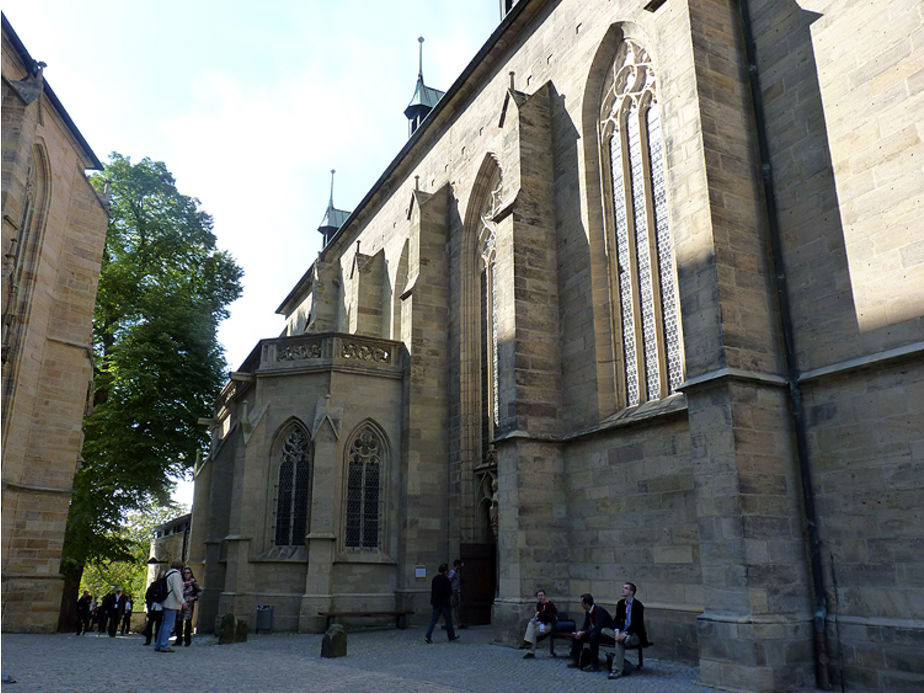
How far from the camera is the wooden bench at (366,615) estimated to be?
1555cm

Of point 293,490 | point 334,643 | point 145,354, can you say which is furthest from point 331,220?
point 334,643

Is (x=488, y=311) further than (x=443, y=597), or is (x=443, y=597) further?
(x=488, y=311)

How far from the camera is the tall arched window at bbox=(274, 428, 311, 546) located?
55.6 ft

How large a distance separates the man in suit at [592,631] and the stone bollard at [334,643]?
11.9 ft

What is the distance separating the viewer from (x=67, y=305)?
64.2ft

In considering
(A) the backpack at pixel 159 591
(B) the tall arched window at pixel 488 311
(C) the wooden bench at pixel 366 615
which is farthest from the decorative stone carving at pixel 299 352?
(A) the backpack at pixel 159 591

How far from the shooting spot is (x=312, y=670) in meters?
10.0

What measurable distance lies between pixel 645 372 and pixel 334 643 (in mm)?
6765

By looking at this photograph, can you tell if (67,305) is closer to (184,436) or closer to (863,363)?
(184,436)

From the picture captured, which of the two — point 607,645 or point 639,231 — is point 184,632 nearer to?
point 607,645

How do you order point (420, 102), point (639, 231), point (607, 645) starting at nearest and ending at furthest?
point (607, 645), point (639, 231), point (420, 102)

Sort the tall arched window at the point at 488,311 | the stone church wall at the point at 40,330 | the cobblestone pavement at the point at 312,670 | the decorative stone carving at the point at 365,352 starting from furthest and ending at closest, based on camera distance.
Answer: the decorative stone carving at the point at 365,352, the tall arched window at the point at 488,311, the stone church wall at the point at 40,330, the cobblestone pavement at the point at 312,670

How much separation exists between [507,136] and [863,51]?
7462 mm

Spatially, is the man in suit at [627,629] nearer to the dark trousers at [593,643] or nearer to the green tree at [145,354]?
the dark trousers at [593,643]
